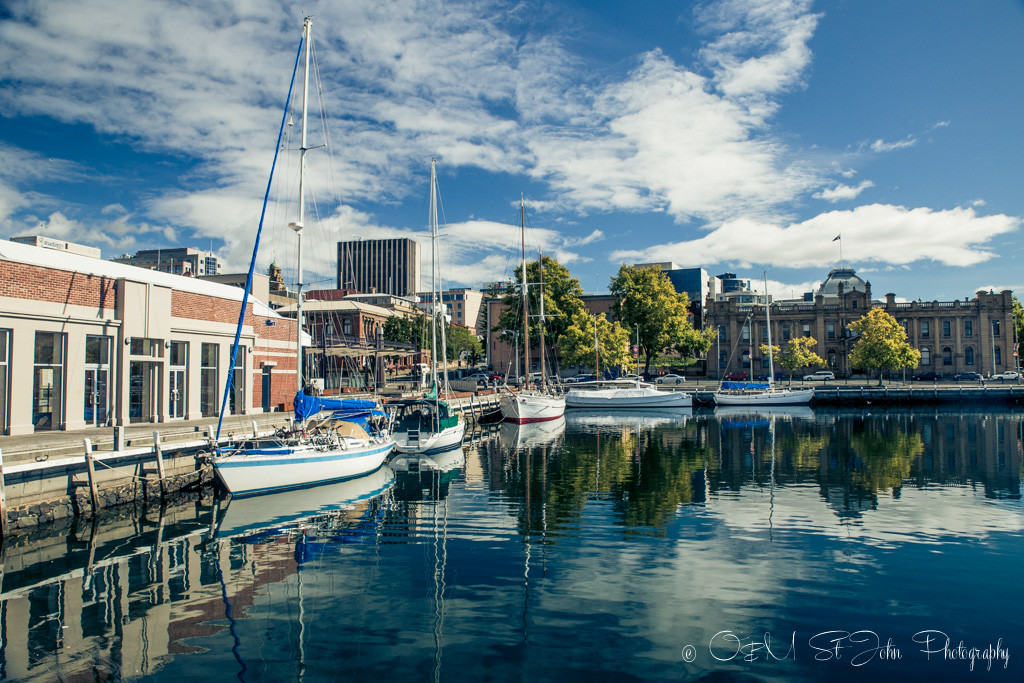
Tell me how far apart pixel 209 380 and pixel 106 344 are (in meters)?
7.02

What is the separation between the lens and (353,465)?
2598cm

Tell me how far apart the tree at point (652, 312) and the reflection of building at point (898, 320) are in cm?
1605

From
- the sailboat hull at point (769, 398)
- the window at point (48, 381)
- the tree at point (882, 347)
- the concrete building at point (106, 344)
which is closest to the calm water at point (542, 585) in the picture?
the window at point (48, 381)

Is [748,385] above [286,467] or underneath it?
above

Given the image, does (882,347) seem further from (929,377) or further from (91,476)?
(91,476)

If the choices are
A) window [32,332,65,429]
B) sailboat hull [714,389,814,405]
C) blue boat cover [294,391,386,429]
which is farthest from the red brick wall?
sailboat hull [714,389,814,405]

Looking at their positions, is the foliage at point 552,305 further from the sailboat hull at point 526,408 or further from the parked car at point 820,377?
the parked car at point 820,377

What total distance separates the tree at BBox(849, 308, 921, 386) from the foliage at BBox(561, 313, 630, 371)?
30941 millimetres

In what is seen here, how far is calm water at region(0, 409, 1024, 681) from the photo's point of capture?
32.2ft

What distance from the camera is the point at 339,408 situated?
95.9 ft

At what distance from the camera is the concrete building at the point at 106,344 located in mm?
23812

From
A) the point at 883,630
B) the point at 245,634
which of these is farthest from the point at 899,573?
the point at 245,634

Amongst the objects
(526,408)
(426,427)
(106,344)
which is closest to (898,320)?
(526,408)

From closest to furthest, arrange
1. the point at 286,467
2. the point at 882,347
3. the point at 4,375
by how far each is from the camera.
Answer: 1. the point at 286,467
2. the point at 4,375
3. the point at 882,347
